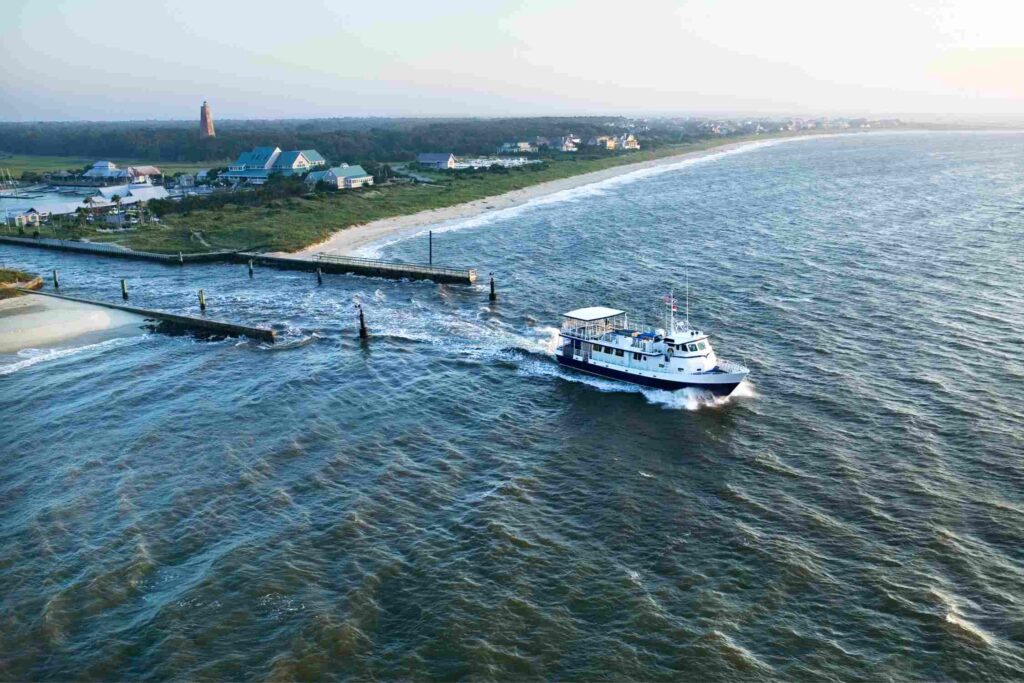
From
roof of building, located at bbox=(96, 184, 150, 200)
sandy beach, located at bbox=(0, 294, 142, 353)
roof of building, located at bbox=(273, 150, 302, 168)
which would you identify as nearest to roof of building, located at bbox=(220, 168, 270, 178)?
roof of building, located at bbox=(273, 150, 302, 168)

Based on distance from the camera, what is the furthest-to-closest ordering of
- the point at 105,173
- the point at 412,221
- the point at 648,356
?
the point at 105,173 < the point at 412,221 < the point at 648,356

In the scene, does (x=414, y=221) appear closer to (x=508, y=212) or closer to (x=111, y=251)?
(x=508, y=212)

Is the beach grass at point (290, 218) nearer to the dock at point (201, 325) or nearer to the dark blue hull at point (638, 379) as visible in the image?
the dock at point (201, 325)

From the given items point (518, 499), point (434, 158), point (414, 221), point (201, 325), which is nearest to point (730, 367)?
point (518, 499)

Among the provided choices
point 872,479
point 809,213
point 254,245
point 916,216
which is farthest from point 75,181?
Result: point 872,479

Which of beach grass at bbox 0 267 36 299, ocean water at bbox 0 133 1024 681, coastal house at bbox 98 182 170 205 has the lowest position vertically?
ocean water at bbox 0 133 1024 681

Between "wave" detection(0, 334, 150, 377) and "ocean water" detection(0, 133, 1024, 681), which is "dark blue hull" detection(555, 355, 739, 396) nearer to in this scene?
"ocean water" detection(0, 133, 1024, 681)
